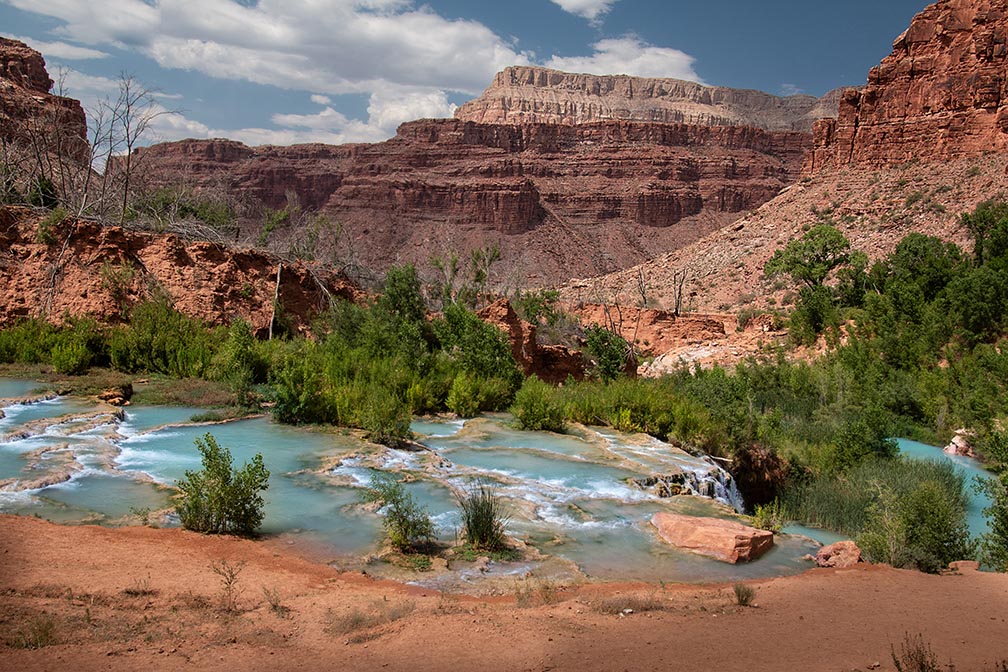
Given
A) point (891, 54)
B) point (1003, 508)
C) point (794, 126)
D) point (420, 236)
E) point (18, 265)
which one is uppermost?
point (794, 126)

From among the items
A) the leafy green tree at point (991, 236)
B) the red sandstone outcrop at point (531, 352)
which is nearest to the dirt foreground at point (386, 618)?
the red sandstone outcrop at point (531, 352)

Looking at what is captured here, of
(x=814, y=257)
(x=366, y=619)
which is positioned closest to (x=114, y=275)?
(x=366, y=619)

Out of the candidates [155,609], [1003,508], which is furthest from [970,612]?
[155,609]

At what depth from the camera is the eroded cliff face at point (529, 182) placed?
289 feet

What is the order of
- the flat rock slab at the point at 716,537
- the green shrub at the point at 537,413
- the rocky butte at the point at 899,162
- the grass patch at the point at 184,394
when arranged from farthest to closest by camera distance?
the rocky butte at the point at 899,162
the green shrub at the point at 537,413
the grass patch at the point at 184,394
the flat rock slab at the point at 716,537

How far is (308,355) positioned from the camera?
13172mm

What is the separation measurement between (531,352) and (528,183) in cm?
7713

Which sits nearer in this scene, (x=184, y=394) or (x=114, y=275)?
(x=184, y=394)

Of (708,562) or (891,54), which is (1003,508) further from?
(891,54)

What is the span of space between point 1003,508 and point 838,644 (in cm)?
461

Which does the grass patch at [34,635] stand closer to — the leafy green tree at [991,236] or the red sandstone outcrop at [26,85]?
the leafy green tree at [991,236]

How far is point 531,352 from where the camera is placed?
1747cm

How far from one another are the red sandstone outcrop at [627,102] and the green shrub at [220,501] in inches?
6119

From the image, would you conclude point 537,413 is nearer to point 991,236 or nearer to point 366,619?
point 366,619
